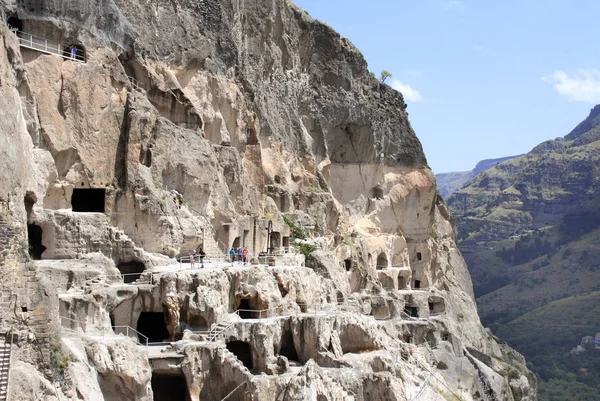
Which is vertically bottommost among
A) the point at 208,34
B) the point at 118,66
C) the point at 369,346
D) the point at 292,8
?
the point at 369,346

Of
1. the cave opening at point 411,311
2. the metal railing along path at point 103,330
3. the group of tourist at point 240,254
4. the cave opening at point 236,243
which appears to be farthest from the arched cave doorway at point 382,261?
the metal railing along path at point 103,330

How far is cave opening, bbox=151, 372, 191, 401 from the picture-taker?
29953 mm

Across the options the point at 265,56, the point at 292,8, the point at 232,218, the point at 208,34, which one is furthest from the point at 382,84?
the point at 232,218

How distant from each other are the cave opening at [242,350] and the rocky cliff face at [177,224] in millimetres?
167

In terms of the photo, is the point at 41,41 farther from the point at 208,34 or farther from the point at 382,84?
the point at 382,84

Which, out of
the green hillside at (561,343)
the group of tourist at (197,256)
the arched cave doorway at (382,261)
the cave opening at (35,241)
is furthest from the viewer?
the green hillside at (561,343)

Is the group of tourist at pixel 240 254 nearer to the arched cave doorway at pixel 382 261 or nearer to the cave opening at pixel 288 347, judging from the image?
the cave opening at pixel 288 347

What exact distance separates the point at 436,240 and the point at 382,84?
1442 cm

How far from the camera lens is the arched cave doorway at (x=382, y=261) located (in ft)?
202

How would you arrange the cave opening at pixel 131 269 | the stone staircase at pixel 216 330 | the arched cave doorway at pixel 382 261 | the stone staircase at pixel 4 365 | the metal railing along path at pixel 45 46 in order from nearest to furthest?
1. the stone staircase at pixel 4 365
2. the stone staircase at pixel 216 330
3. the metal railing along path at pixel 45 46
4. the cave opening at pixel 131 269
5. the arched cave doorway at pixel 382 261

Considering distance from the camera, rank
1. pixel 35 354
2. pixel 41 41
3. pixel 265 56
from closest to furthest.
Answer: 1. pixel 35 354
2. pixel 41 41
3. pixel 265 56

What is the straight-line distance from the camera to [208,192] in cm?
3831

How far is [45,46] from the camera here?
1264 inches

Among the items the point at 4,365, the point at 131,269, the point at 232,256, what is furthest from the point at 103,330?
the point at 232,256
